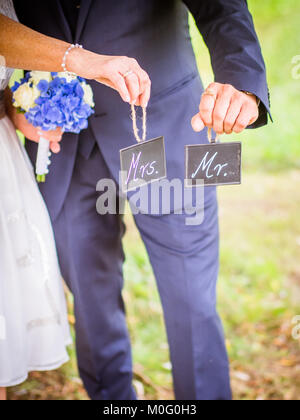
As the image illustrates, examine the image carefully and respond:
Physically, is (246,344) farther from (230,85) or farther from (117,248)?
(230,85)

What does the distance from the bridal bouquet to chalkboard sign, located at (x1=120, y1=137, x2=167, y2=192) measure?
0.70 ft

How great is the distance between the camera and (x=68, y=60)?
950 mm

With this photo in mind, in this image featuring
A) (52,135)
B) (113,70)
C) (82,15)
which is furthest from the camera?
(52,135)

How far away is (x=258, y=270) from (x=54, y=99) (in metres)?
1.61

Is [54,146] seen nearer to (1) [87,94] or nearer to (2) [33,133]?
(2) [33,133]

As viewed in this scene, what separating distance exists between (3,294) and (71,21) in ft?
2.61

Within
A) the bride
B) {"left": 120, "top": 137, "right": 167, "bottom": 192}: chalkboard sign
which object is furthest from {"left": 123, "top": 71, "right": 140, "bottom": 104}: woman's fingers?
the bride

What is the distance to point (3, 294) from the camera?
124cm

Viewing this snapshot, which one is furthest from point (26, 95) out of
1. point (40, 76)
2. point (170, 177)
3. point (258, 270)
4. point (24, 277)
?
point (258, 270)

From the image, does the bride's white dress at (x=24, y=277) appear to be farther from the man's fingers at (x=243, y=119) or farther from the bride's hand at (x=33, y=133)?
the man's fingers at (x=243, y=119)

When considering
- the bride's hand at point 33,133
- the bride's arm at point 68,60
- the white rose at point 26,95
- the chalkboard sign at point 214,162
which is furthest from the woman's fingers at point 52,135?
the chalkboard sign at point 214,162

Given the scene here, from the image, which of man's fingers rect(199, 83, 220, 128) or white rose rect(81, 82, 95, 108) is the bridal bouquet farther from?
man's fingers rect(199, 83, 220, 128)

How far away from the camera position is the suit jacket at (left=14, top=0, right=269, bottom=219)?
3.26 feet

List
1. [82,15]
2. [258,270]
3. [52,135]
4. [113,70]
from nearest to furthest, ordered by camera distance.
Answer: [113,70]
[82,15]
[52,135]
[258,270]
